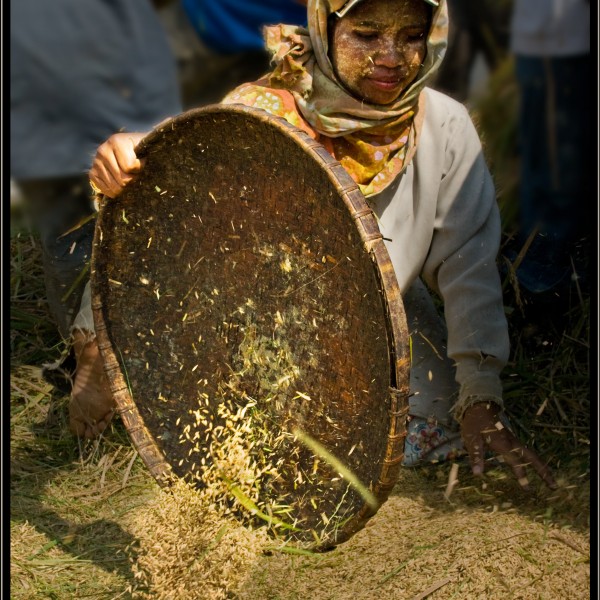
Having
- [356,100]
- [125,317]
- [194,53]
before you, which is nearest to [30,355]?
[125,317]

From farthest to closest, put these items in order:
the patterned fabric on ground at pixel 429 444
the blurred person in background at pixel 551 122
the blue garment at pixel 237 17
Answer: the blue garment at pixel 237 17 → the patterned fabric on ground at pixel 429 444 → the blurred person in background at pixel 551 122

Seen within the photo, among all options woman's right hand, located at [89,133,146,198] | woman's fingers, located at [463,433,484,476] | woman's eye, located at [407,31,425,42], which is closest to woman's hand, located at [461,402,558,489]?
woman's fingers, located at [463,433,484,476]

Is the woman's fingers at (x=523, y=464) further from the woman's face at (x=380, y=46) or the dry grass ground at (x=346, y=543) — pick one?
the woman's face at (x=380, y=46)

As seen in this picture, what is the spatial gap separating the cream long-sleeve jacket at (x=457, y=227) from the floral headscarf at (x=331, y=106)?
0.32ft

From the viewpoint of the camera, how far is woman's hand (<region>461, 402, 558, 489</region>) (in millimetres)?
2697

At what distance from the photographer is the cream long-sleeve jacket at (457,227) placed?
2840mm

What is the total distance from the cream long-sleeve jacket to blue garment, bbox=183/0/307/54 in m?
0.79

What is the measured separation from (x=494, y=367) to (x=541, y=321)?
0.75m

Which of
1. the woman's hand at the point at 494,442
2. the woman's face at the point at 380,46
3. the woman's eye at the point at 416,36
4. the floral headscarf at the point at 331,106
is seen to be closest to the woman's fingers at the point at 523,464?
the woman's hand at the point at 494,442

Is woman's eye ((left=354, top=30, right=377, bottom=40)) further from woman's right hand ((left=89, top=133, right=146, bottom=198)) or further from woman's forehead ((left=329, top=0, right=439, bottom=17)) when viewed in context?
woman's right hand ((left=89, top=133, right=146, bottom=198))

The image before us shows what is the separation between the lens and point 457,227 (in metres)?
2.87

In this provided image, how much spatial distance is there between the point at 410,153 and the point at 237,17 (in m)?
1.06

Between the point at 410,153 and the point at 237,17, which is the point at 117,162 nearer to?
the point at 410,153

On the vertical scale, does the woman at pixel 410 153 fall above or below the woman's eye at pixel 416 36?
below
